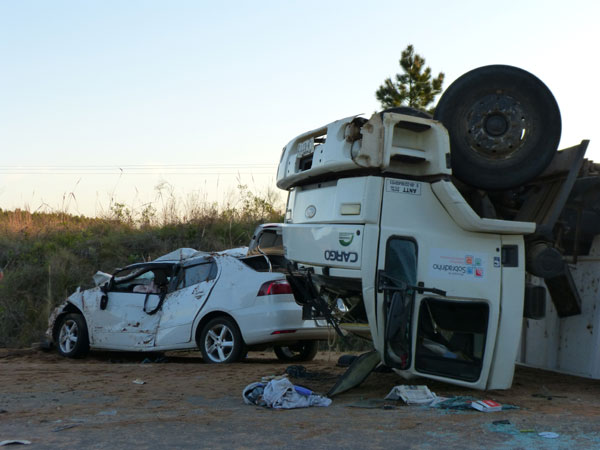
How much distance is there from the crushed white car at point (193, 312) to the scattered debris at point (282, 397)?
2560 millimetres

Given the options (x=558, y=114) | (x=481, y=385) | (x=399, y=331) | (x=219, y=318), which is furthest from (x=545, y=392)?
(x=219, y=318)

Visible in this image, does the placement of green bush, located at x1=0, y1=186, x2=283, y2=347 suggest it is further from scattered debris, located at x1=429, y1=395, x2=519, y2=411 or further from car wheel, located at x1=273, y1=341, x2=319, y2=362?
scattered debris, located at x1=429, y1=395, x2=519, y2=411

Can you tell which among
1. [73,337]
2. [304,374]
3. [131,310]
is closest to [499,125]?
[304,374]

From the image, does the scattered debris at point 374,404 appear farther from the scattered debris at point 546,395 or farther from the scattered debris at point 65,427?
the scattered debris at point 65,427

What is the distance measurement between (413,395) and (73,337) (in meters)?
7.33

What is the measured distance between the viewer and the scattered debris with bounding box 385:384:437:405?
255 inches

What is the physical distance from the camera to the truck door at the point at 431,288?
6543 mm

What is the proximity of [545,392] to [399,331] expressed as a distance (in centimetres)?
190

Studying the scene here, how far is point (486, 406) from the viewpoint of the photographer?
20.1 ft

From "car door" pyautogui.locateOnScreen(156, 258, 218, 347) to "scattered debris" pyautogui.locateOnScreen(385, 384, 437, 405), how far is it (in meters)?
4.30

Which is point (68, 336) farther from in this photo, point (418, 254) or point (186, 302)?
point (418, 254)

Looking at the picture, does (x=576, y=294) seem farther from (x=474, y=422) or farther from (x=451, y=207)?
(x=474, y=422)

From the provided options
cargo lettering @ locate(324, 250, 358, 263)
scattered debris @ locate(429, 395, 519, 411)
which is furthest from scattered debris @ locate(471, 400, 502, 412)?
cargo lettering @ locate(324, 250, 358, 263)

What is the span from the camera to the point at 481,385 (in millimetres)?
6602
